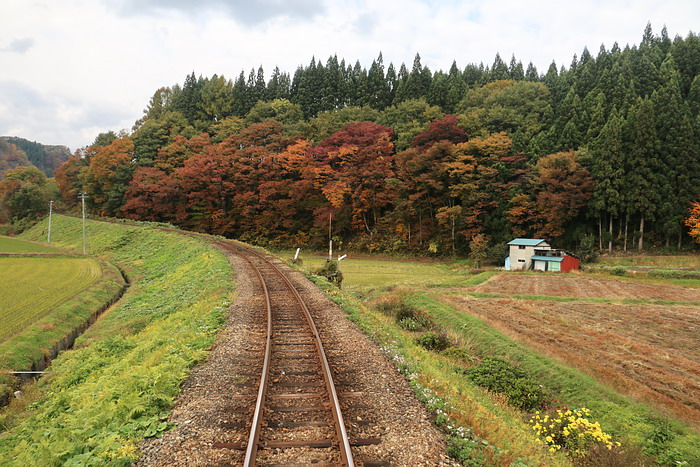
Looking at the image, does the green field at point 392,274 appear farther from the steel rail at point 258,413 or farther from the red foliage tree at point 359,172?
the steel rail at point 258,413

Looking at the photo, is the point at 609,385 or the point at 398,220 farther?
the point at 398,220

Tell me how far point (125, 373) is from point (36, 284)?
68.0 ft

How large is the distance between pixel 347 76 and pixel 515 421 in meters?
84.3

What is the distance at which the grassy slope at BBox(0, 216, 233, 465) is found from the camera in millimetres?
5734

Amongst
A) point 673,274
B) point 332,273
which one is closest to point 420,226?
point 673,274

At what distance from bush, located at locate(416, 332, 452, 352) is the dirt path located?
12.0 ft

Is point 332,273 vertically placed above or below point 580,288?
above

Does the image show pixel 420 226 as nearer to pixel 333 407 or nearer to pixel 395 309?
pixel 395 309

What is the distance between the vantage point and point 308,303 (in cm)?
1519

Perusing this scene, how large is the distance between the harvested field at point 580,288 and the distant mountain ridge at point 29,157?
188727mm

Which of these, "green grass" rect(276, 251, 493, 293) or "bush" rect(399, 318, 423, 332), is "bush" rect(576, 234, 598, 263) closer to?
"green grass" rect(276, 251, 493, 293)

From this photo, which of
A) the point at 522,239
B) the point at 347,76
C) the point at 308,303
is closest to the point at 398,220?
the point at 522,239

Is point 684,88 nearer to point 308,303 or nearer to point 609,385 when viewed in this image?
point 609,385

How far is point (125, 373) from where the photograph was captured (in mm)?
9484
